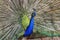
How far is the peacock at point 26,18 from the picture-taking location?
2867mm

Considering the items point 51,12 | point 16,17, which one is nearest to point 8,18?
point 16,17

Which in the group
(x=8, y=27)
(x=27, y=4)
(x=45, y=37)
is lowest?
(x=45, y=37)

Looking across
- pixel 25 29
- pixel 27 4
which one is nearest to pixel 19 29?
pixel 25 29

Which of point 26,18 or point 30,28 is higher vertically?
point 26,18

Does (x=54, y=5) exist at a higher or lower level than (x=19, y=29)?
higher

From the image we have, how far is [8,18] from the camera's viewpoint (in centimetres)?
291

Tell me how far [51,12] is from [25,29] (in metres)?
0.35

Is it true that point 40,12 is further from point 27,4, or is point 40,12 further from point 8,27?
point 8,27

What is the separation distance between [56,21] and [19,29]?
0.42 meters

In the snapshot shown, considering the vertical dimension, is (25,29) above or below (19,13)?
below

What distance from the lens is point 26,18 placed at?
2.88 metres

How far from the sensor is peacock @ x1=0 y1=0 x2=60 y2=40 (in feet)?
9.41

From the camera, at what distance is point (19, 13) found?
2.90 meters

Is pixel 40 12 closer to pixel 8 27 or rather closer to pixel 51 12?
pixel 51 12
